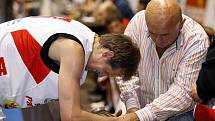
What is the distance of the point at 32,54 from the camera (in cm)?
214

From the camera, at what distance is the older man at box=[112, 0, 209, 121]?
234 cm

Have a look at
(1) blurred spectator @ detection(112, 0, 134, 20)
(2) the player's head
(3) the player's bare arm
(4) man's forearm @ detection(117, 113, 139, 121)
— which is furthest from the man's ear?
(1) blurred spectator @ detection(112, 0, 134, 20)

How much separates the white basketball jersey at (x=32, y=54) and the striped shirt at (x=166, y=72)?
0.43m

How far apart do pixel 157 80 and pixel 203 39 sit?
318 mm

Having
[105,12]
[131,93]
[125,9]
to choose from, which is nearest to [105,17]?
[105,12]

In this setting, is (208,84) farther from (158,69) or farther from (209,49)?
(158,69)

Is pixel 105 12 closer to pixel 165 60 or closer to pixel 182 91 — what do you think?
pixel 165 60

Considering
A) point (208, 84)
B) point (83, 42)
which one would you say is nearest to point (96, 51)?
point (83, 42)

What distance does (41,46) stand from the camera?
6.97ft

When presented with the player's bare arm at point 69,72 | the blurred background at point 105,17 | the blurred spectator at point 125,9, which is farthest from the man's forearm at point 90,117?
the blurred spectator at point 125,9

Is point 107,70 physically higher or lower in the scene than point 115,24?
higher

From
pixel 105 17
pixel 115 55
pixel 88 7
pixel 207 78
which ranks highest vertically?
pixel 115 55

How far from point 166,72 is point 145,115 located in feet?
0.82

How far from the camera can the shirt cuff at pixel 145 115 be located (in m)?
2.40
